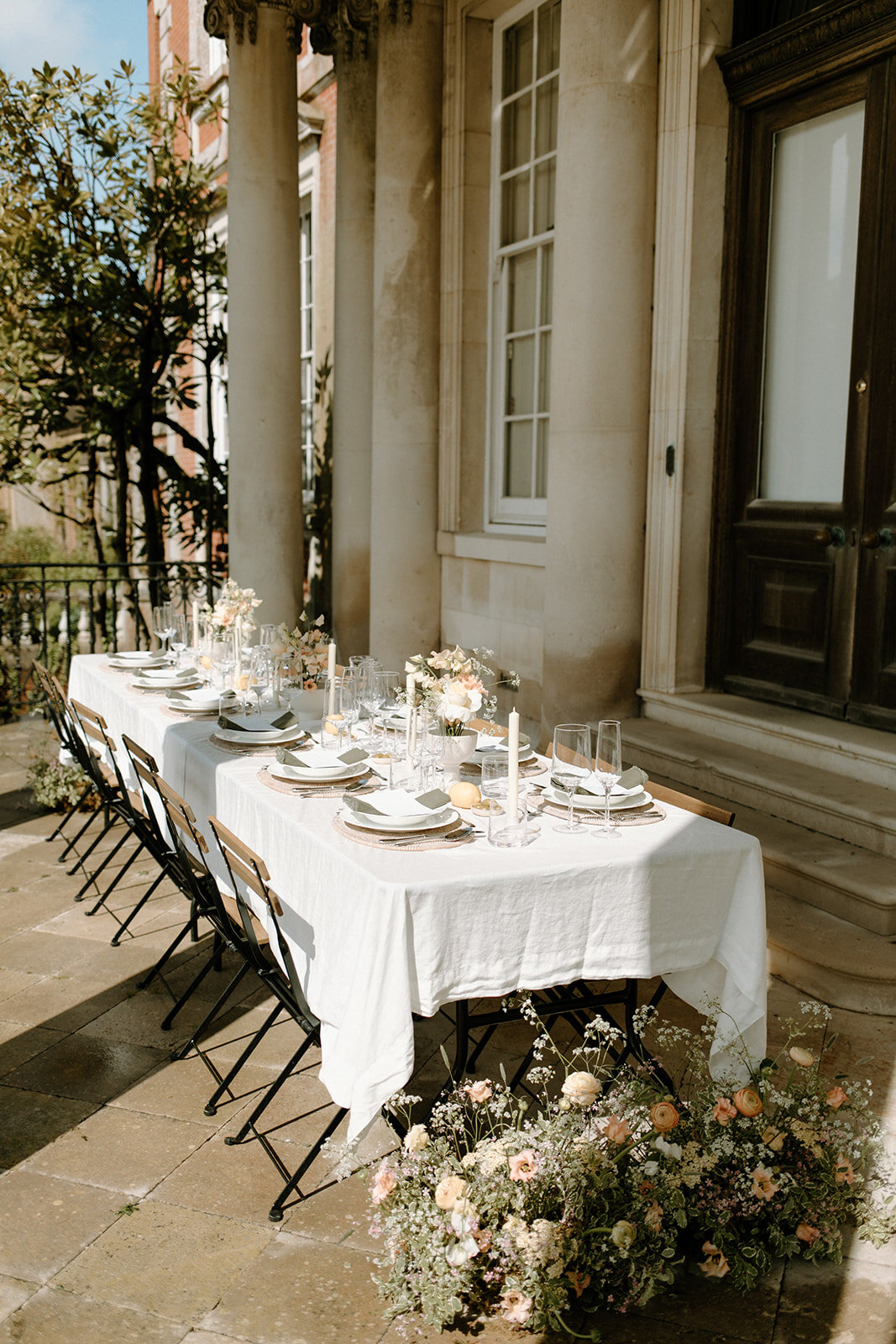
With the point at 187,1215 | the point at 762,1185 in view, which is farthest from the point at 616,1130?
the point at 187,1215

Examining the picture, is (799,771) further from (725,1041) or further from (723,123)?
(723,123)

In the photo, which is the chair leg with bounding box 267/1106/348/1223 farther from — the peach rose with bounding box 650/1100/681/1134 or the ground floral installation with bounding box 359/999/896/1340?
the peach rose with bounding box 650/1100/681/1134

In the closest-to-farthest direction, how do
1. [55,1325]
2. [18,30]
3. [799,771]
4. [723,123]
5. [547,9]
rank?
[55,1325] < [799,771] < [723,123] < [547,9] < [18,30]

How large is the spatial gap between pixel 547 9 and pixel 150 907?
6257mm

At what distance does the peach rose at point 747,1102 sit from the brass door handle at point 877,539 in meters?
3.22

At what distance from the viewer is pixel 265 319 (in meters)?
8.82

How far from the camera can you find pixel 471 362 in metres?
8.49

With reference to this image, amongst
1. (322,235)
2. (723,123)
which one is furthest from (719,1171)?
(322,235)

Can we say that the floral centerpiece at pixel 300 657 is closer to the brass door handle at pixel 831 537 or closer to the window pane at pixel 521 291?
the brass door handle at pixel 831 537

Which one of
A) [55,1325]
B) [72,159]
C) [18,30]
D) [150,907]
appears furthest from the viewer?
[18,30]

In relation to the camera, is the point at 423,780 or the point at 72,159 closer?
the point at 423,780

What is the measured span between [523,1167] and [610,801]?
3.75ft

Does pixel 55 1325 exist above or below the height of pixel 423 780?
below

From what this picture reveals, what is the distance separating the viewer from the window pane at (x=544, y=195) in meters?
7.82
